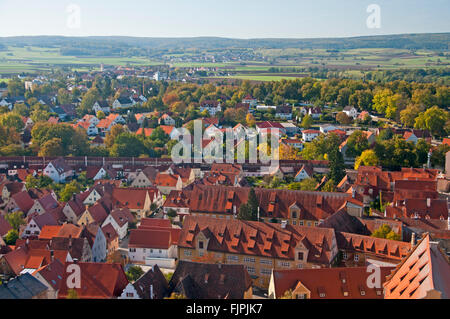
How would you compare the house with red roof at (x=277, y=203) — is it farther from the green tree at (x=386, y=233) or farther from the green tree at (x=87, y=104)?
the green tree at (x=87, y=104)

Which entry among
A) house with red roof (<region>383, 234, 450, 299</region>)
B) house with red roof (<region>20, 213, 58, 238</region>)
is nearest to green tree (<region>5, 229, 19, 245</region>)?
house with red roof (<region>20, 213, 58, 238</region>)

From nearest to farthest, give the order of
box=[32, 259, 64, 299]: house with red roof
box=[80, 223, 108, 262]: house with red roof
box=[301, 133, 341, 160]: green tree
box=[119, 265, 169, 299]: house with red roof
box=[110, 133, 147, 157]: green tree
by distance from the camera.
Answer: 1. box=[119, 265, 169, 299]: house with red roof
2. box=[32, 259, 64, 299]: house with red roof
3. box=[80, 223, 108, 262]: house with red roof
4. box=[110, 133, 147, 157]: green tree
5. box=[301, 133, 341, 160]: green tree

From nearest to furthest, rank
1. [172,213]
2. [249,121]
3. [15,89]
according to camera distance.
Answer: [172,213] < [249,121] < [15,89]

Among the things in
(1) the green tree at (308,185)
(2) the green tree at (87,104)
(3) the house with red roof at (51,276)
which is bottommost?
(3) the house with red roof at (51,276)

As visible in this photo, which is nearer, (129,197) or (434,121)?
(129,197)

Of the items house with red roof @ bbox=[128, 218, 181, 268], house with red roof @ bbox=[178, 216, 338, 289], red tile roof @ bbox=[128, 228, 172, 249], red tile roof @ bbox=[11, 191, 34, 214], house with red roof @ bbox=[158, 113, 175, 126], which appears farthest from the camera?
house with red roof @ bbox=[158, 113, 175, 126]

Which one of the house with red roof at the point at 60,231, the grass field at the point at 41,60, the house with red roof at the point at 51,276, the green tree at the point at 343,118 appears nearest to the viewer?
the house with red roof at the point at 51,276

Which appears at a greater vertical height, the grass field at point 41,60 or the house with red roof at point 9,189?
the grass field at point 41,60

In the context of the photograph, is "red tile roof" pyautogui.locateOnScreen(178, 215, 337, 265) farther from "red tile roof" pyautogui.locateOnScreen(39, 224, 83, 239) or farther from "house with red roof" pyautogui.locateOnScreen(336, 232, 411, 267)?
"red tile roof" pyautogui.locateOnScreen(39, 224, 83, 239)

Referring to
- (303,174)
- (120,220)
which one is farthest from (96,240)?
(303,174)

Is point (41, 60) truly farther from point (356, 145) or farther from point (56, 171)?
point (356, 145)

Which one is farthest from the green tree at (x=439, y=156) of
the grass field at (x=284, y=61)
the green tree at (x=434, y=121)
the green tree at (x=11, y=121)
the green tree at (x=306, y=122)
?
the grass field at (x=284, y=61)

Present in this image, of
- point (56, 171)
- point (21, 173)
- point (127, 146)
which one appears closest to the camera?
point (56, 171)
